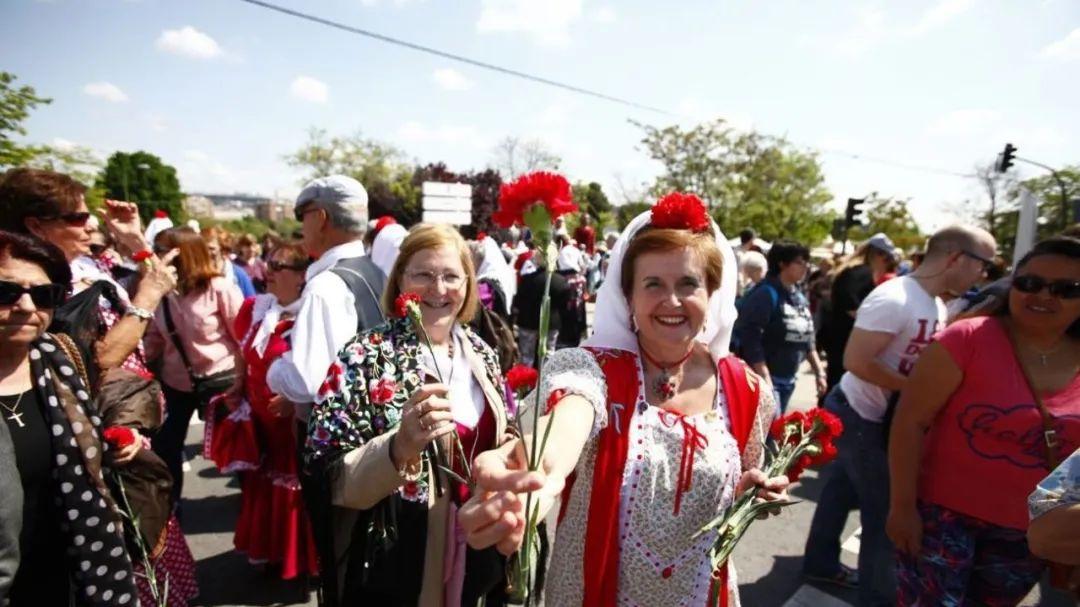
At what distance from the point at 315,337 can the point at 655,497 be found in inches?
61.4

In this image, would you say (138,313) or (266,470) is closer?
(138,313)

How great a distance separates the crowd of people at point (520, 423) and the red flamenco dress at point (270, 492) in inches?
1.1

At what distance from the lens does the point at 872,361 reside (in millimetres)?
2832

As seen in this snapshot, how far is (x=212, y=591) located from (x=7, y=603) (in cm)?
176

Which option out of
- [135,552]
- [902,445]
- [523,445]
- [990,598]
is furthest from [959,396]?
[135,552]

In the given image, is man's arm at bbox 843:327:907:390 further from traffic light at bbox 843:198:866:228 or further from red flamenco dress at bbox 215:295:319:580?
traffic light at bbox 843:198:866:228

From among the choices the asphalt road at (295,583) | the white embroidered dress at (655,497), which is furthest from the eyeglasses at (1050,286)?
the asphalt road at (295,583)

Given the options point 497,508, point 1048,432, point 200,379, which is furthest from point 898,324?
point 200,379

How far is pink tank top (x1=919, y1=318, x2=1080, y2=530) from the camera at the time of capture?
1989mm

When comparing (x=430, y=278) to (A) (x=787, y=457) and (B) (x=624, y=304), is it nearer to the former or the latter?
(B) (x=624, y=304)

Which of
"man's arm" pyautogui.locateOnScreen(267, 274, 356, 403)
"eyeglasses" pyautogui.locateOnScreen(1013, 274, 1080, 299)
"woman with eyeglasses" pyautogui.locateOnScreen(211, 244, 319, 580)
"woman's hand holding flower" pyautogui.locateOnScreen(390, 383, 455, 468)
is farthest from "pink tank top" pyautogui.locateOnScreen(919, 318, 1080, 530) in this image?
"woman with eyeglasses" pyautogui.locateOnScreen(211, 244, 319, 580)

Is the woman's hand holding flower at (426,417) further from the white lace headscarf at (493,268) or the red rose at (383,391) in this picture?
the white lace headscarf at (493,268)

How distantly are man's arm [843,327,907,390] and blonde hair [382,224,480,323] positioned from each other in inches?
79.2

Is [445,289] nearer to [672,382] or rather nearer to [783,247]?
[672,382]
